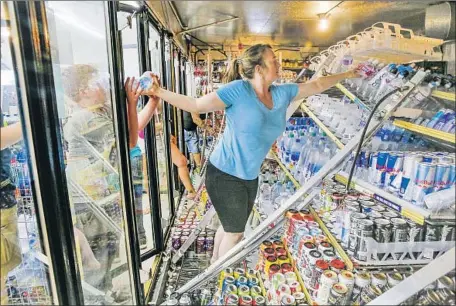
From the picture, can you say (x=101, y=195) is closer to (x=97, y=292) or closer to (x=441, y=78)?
(x=97, y=292)

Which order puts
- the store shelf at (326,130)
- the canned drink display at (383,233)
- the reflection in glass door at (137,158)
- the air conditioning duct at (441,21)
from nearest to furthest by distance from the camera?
the canned drink display at (383,233) → the store shelf at (326,130) → the air conditioning duct at (441,21) → the reflection in glass door at (137,158)

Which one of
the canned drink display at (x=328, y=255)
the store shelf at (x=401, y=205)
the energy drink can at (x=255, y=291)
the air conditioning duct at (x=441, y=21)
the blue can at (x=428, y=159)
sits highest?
the air conditioning duct at (x=441, y=21)

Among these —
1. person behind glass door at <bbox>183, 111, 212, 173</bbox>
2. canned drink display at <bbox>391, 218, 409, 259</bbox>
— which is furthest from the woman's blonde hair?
person behind glass door at <bbox>183, 111, 212, 173</bbox>

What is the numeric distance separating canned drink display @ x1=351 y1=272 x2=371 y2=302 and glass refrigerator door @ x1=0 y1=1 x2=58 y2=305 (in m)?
1.39

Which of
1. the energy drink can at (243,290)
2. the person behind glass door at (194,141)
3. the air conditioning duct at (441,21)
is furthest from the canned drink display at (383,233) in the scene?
the person behind glass door at (194,141)

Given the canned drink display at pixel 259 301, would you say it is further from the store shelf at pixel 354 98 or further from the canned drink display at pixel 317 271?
the store shelf at pixel 354 98

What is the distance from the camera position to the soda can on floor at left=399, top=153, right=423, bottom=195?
138 cm

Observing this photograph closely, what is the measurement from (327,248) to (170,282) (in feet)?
4.43

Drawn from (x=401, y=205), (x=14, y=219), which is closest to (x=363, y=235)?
(x=401, y=205)

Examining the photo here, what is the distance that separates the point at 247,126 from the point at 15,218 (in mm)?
1215

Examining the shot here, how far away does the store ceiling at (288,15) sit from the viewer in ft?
11.3

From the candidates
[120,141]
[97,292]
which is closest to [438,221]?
[120,141]

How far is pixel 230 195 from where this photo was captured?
1991 millimetres

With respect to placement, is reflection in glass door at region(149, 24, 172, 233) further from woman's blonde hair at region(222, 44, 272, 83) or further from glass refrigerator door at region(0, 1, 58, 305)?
glass refrigerator door at region(0, 1, 58, 305)
